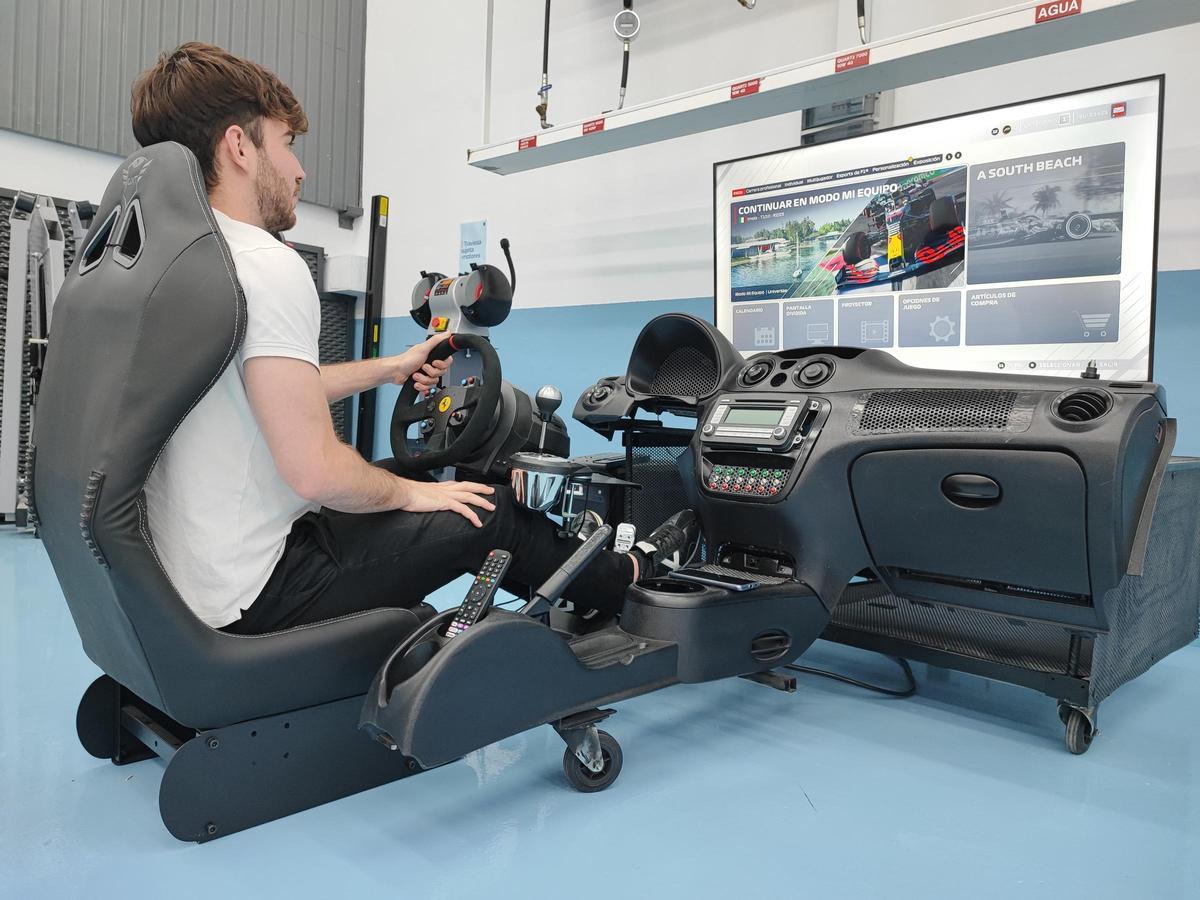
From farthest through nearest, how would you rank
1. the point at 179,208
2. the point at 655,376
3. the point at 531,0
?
the point at 531,0 < the point at 655,376 < the point at 179,208

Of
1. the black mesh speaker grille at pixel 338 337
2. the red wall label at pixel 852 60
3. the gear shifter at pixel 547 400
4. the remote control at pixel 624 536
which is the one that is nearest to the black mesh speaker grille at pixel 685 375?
the gear shifter at pixel 547 400

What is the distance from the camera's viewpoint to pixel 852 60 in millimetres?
2803

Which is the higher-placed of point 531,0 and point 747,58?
point 531,0

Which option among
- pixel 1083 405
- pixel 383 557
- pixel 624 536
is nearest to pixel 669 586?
pixel 624 536

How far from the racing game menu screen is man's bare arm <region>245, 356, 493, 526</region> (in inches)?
59.4

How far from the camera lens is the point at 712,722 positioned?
1955 mm

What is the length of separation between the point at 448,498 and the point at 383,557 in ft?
0.54

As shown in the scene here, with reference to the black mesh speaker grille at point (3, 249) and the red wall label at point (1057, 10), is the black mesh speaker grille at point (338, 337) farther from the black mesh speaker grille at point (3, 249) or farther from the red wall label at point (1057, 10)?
the red wall label at point (1057, 10)

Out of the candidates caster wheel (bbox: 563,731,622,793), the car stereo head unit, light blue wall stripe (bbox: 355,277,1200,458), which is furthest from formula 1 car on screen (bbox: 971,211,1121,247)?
caster wheel (bbox: 563,731,622,793)

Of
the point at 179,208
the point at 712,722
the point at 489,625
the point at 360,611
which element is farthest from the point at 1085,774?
the point at 179,208

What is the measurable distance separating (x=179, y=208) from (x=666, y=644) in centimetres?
112

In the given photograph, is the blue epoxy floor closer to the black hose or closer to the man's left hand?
the black hose

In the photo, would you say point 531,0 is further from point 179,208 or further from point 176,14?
point 179,208

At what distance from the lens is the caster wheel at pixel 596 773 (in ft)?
5.09
